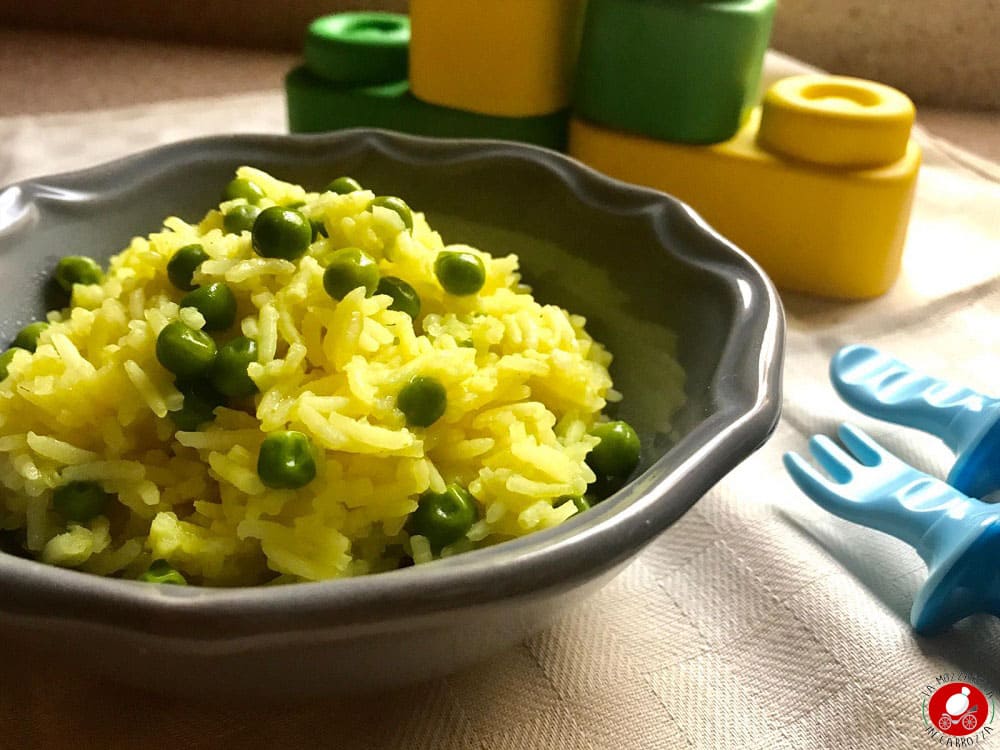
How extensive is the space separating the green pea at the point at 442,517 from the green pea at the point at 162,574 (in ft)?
0.75

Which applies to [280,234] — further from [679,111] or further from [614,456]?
[679,111]

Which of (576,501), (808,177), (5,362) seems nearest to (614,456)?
(576,501)

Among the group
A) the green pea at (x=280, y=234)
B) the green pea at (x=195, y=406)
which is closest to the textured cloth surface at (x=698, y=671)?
the green pea at (x=195, y=406)

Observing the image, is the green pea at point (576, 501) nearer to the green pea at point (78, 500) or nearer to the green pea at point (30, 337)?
the green pea at point (78, 500)

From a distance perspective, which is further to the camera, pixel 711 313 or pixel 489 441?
pixel 711 313

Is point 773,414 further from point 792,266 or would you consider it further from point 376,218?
point 792,266

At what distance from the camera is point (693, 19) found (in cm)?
170

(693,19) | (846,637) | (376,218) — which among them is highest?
(693,19)

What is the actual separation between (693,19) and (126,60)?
197 centimetres

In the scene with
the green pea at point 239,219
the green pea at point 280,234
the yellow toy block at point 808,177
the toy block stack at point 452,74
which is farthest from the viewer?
the toy block stack at point 452,74

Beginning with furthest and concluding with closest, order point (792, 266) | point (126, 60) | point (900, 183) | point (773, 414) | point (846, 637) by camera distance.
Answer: point (126, 60), point (792, 266), point (900, 183), point (846, 637), point (773, 414)

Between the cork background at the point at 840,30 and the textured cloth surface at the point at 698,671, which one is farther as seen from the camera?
the cork background at the point at 840,30

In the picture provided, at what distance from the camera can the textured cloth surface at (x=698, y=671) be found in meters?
0.93

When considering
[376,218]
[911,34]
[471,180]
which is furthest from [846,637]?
[911,34]
